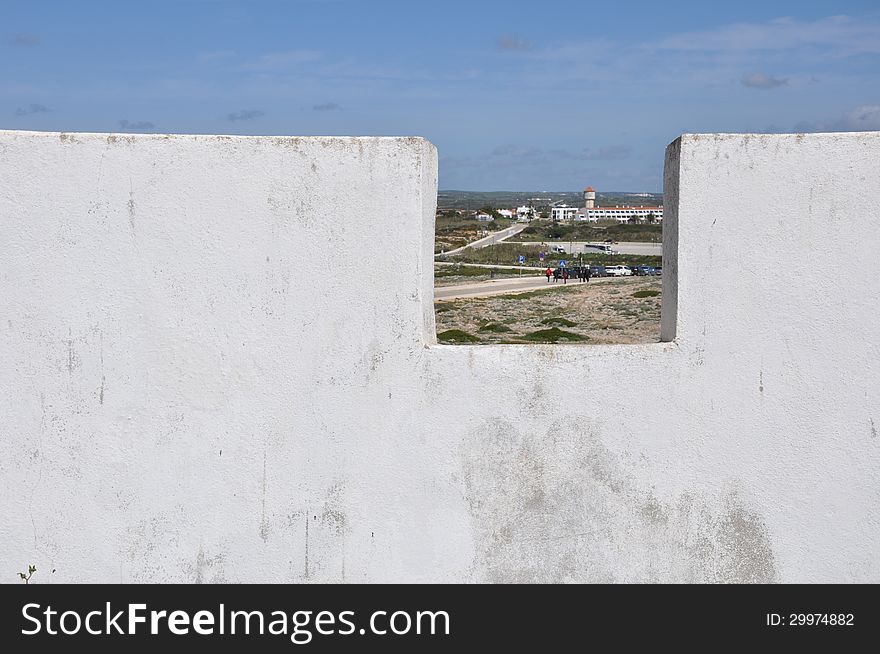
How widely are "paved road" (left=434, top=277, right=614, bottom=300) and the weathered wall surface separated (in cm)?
3694

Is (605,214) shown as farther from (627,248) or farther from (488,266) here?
(488,266)

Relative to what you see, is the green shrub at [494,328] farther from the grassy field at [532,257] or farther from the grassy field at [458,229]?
the grassy field at [458,229]

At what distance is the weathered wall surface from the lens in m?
3.35

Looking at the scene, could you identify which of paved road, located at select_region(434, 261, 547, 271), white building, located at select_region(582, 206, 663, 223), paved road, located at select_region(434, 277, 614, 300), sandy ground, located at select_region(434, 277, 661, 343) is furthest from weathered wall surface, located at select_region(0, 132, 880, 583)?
white building, located at select_region(582, 206, 663, 223)

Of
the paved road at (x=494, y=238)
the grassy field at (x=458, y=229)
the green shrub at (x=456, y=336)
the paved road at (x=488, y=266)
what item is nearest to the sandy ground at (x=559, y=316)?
the green shrub at (x=456, y=336)

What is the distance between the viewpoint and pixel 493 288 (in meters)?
46.3

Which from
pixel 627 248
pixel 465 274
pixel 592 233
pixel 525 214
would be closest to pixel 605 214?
pixel 525 214

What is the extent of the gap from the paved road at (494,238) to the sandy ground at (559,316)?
40.4 m

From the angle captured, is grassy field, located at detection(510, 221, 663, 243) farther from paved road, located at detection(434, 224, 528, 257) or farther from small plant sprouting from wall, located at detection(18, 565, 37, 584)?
small plant sprouting from wall, located at detection(18, 565, 37, 584)

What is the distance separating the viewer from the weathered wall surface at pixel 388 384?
3350 millimetres

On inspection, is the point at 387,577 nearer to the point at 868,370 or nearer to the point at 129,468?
the point at 129,468

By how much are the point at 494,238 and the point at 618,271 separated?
44186 millimetres

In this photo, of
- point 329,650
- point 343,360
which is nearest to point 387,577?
point 329,650

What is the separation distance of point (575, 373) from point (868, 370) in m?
1.22
